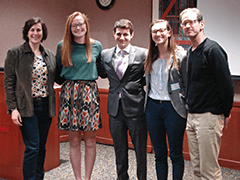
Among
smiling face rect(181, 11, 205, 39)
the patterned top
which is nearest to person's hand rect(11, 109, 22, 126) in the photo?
the patterned top

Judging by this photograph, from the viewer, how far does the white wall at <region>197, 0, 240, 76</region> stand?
317cm

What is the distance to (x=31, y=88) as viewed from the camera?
234cm

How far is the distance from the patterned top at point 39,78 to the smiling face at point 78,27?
39cm

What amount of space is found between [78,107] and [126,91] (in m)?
0.49

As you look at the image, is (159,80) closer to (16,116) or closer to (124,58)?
(124,58)

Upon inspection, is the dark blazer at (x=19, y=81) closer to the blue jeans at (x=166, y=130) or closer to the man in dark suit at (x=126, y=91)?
the man in dark suit at (x=126, y=91)

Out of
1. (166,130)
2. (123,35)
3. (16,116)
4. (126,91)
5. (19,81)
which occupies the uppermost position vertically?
(123,35)

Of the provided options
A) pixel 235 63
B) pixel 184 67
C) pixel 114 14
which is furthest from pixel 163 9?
pixel 184 67

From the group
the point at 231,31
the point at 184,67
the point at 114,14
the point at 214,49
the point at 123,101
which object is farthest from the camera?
the point at 114,14

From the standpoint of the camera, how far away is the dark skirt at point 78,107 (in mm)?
2469

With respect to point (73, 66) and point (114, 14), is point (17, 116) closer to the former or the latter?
point (73, 66)

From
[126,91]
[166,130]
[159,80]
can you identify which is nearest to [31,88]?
[126,91]

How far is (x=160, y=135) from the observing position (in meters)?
2.29

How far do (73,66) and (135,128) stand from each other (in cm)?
81
